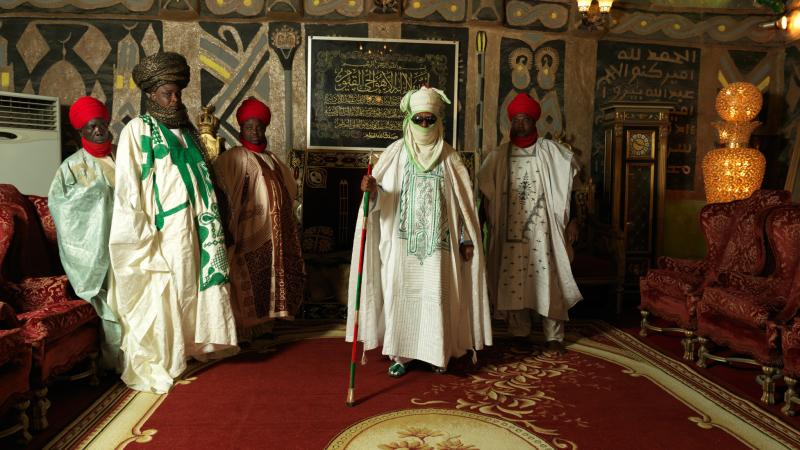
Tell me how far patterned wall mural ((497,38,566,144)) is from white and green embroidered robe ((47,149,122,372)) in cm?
451

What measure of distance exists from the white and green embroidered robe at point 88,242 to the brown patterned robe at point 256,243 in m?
0.88

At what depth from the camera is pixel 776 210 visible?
3.77 m

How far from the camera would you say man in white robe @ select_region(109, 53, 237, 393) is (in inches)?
130

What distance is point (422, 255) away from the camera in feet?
11.6

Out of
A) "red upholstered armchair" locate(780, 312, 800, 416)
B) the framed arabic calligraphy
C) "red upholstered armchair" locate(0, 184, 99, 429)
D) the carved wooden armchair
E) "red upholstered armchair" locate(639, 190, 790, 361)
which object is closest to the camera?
"red upholstered armchair" locate(0, 184, 99, 429)

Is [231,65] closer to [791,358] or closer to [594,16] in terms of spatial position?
[594,16]

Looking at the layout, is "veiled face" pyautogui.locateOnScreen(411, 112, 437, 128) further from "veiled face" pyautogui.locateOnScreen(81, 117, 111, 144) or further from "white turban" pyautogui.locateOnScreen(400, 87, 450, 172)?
"veiled face" pyautogui.locateOnScreen(81, 117, 111, 144)

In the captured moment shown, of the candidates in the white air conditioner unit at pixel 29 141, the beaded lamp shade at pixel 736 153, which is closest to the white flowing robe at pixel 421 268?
the beaded lamp shade at pixel 736 153

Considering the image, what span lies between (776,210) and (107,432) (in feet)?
14.7

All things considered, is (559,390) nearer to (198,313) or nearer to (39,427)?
(198,313)

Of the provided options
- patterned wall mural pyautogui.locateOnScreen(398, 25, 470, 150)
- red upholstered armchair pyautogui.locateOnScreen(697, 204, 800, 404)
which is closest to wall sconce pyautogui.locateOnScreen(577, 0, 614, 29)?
patterned wall mural pyautogui.locateOnScreen(398, 25, 470, 150)

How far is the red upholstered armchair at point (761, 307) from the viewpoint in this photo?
10.6 ft

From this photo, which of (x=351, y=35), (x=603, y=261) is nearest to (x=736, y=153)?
(x=603, y=261)

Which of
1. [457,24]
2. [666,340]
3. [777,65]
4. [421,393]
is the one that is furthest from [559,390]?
[777,65]
